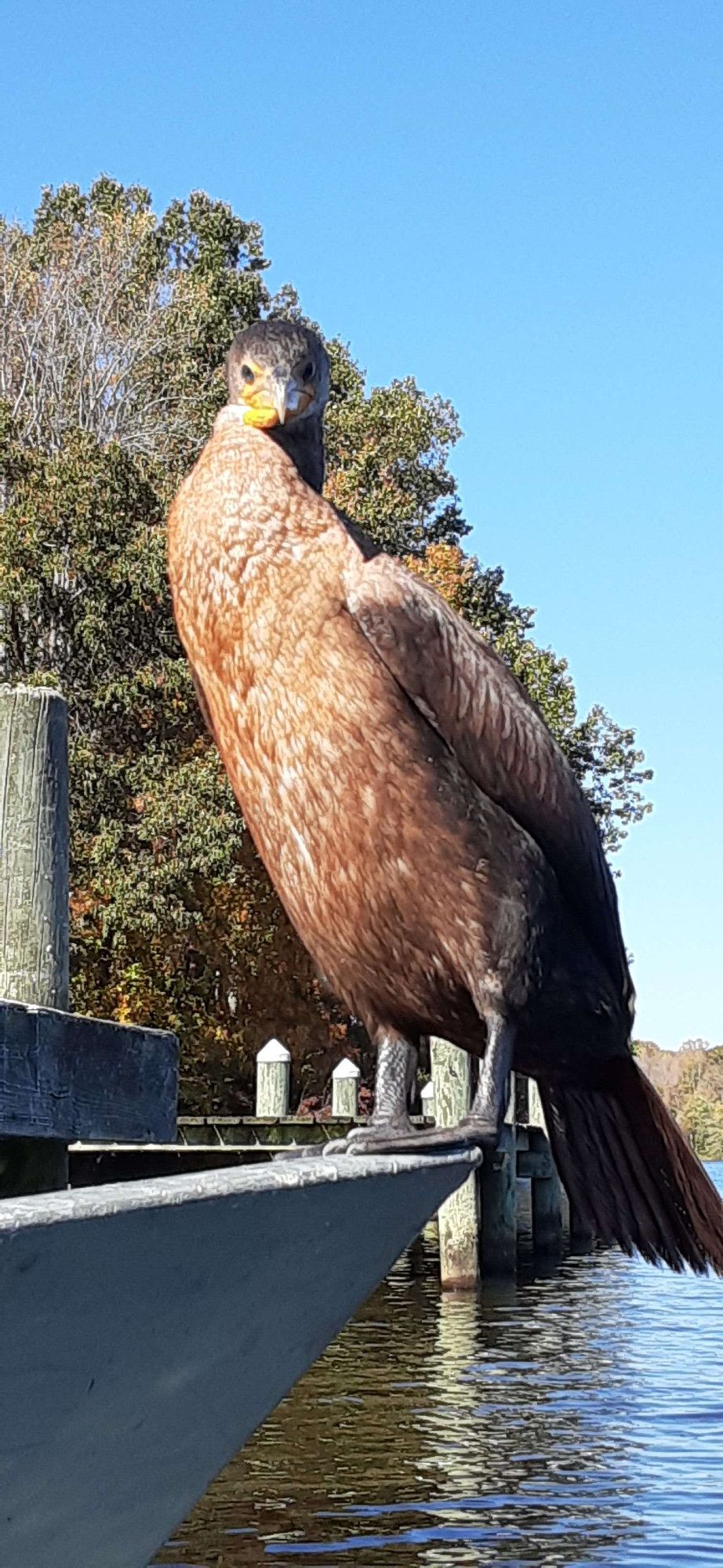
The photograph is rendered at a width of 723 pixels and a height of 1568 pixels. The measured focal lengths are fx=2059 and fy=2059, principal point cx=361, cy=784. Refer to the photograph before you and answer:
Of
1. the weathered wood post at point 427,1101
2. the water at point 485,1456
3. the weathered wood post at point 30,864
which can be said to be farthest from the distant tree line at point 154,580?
the weathered wood post at point 30,864

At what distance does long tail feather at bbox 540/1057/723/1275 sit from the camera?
13.7 feet

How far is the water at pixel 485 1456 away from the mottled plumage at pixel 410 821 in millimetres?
3160

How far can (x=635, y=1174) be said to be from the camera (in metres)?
4.22

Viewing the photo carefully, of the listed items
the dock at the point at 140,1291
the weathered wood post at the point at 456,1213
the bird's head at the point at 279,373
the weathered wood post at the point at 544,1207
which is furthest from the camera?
the weathered wood post at the point at 544,1207

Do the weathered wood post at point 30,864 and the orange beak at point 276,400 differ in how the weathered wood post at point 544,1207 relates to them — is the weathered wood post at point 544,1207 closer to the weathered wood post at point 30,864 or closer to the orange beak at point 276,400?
the weathered wood post at point 30,864

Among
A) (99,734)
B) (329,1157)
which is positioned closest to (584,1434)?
(329,1157)

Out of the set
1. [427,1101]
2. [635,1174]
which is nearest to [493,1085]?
[635,1174]

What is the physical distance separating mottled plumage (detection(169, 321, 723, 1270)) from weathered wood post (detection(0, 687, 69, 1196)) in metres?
0.68

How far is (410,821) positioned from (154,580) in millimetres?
19352

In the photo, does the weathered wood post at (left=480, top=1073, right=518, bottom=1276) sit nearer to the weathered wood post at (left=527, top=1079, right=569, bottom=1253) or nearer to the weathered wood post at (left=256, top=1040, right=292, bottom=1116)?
the weathered wood post at (left=256, top=1040, right=292, bottom=1116)

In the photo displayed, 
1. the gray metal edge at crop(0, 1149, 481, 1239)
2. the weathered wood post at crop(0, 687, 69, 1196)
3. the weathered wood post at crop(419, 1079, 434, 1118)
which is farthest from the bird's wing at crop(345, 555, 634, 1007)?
the weathered wood post at crop(419, 1079, 434, 1118)

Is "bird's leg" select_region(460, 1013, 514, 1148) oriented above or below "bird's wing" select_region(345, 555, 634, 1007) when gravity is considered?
below

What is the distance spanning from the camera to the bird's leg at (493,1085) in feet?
12.4

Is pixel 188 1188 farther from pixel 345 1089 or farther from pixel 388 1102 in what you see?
pixel 345 1089
